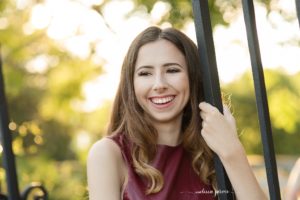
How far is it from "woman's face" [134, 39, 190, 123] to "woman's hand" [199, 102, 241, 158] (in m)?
0.36

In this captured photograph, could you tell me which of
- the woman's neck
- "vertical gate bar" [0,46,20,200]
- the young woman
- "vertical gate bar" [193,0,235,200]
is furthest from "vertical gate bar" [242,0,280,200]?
"vertical gate bar" [0,46,20,200]

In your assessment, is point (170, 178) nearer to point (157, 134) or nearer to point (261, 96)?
point (157, 134)

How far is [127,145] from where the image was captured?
2.27 m

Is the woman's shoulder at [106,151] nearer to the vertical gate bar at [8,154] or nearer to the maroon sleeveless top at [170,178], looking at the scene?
the maroon sleeveless top at [170,178]

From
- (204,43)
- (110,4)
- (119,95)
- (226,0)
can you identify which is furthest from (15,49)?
(204,43)

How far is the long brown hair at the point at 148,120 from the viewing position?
87.8 inches

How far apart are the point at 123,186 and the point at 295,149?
15401mm

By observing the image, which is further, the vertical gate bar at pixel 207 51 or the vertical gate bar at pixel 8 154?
the vertical gate bar at pixel 8 154

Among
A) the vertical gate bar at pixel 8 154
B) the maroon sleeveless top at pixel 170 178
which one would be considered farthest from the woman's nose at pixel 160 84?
the vertical gate bar at pixel 8 154

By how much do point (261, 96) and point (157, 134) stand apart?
0.65 m

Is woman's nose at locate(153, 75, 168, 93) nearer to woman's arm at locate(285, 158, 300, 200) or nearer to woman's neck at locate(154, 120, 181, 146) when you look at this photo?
woman's neck at locate(154, 120, 181, 146)

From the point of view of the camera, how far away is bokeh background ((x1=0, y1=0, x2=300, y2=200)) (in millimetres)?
3090

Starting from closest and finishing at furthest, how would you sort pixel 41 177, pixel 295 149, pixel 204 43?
1. pixel 204 43
2. pixel 41 177
3. pixel 295 149

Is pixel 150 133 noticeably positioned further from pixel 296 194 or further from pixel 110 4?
pixel 110 4
